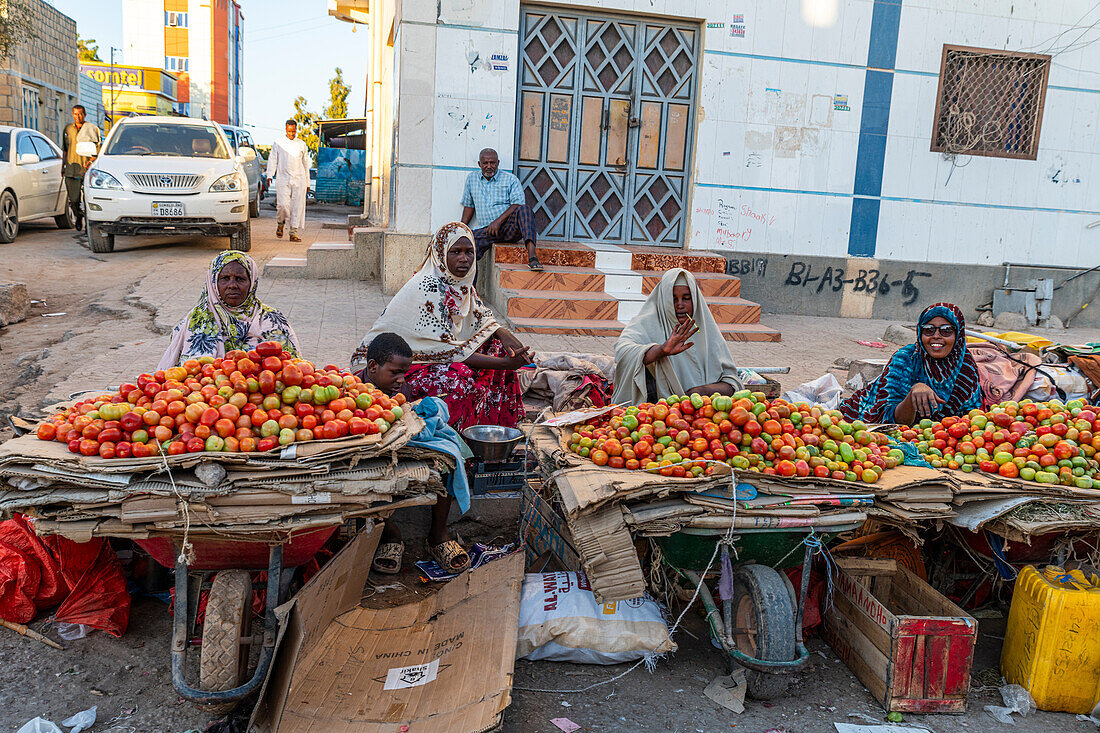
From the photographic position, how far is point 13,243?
12.4 meters

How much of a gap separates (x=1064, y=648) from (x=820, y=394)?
2833mm

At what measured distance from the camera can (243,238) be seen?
11891 mm

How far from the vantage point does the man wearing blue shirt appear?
8828mm

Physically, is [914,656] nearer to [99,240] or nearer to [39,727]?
[39,727]

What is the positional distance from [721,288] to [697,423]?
248 inches

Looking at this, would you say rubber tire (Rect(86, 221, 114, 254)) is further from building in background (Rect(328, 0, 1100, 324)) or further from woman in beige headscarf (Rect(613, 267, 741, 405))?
woman in beige headscarf (Rect(613, 267, 741, 405))

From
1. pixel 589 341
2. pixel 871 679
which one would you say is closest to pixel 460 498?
pixel 871 679

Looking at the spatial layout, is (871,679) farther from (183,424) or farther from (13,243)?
(13,243)

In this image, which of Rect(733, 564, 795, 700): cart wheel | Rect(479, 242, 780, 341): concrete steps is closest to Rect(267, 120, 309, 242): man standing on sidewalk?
Rect(479, 242, 780, 341): concrete steps

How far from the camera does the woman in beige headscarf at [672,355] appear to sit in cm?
433

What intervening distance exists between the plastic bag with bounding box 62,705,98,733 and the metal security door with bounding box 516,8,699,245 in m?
7.74

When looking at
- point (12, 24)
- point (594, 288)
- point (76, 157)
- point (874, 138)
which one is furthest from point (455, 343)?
point (12, 24)

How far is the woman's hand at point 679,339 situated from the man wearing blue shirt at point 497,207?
15.5ft

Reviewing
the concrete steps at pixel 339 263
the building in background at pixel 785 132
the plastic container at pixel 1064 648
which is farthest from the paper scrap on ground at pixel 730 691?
the concrete steps at pixel 339 263
